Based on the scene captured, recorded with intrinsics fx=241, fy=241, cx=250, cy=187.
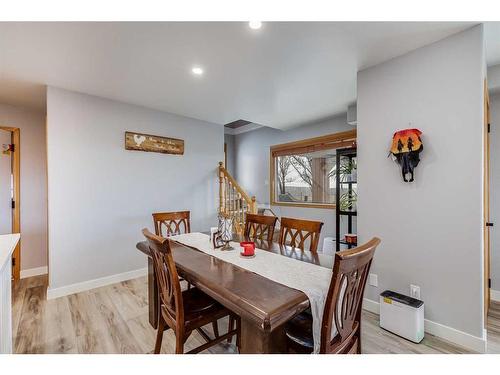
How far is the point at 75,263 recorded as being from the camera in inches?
114

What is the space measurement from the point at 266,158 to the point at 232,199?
176 cm

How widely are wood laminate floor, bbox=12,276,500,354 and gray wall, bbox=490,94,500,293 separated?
342 millimetres

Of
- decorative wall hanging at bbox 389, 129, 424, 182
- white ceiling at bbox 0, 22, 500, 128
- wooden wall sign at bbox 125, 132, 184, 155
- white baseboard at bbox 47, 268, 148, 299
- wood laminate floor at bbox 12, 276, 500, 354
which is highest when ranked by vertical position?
white ceiling at bbox 0, 22, 500, 128

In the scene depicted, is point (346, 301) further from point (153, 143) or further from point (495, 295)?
point (153, 143)

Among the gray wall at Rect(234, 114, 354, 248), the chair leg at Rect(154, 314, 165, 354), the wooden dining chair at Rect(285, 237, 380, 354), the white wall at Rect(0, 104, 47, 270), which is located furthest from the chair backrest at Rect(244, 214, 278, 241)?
the white wall at Rect(0, 104, 47, 270)

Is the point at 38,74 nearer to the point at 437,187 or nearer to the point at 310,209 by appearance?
the point at 437,187

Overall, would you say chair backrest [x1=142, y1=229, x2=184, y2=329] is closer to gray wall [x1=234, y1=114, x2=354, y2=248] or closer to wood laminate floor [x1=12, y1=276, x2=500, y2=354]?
wood laminate floor [x1=12, y1=276, x2=500, y2=354]

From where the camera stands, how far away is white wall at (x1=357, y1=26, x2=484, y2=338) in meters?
1.81

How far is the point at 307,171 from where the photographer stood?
16.2ft

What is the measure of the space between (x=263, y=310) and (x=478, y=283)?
182 centimetres

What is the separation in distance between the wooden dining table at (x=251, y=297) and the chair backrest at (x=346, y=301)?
0.14 metres

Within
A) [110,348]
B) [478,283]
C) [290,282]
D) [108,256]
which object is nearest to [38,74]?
Answer: [108,256]

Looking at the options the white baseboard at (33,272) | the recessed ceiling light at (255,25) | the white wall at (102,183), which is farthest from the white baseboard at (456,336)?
the white baseboard at (33,272)

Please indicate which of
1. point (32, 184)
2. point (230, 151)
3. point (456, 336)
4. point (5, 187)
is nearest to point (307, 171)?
point (230, 151)
